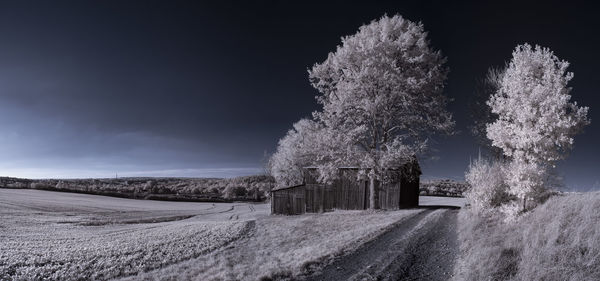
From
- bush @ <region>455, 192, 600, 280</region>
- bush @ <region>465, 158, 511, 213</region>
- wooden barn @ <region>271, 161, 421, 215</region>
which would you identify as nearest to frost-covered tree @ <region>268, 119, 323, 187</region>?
wooden barn @ <region>271, 161, 421, 215</region>

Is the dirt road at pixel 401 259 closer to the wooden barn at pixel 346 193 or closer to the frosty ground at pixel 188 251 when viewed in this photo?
the frosty ground at pixel 188 251

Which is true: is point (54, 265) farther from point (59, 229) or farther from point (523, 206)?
point (523, 206)

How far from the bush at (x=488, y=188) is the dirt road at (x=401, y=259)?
2640 mm

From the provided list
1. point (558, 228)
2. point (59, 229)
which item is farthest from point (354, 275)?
point (59, 229)

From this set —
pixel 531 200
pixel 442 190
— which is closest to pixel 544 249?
pixel 531 200

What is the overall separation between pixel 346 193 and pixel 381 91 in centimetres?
1275

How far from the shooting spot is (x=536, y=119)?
14.6 meters

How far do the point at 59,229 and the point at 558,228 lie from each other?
34.4 meters

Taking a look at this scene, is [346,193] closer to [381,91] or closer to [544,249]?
[381,91]

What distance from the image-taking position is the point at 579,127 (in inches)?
559

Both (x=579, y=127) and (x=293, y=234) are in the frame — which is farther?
(x=293, y=234)

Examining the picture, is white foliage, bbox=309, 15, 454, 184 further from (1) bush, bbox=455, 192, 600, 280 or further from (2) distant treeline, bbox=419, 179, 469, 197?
(2) distant treeline, bbox=419, 179, 469, 197

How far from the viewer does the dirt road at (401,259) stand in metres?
9.12

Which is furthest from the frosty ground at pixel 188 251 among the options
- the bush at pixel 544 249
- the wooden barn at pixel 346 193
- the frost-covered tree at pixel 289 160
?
the frost-covered tree at pixel 289 160
